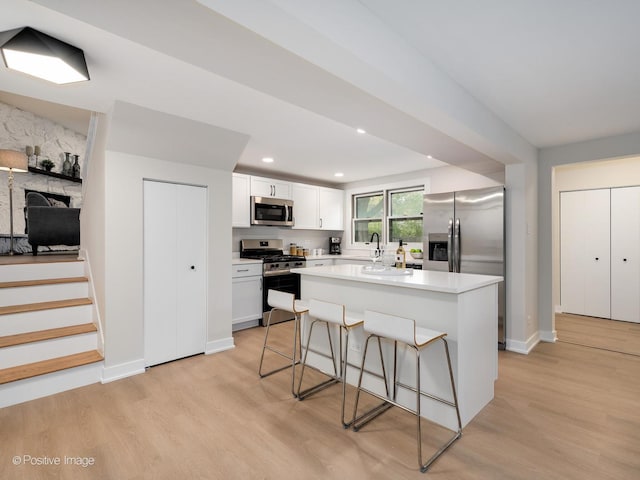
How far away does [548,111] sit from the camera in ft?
9.00

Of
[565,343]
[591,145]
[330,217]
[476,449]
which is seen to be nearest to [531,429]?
[476,449]

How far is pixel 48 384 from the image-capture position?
8.27 feet

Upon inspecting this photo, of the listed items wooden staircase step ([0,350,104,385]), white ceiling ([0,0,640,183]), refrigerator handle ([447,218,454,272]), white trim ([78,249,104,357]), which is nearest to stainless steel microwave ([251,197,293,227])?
white ceiling ([0,0,640,183])

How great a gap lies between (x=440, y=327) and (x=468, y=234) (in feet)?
6.85

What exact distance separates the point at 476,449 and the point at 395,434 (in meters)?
0.48

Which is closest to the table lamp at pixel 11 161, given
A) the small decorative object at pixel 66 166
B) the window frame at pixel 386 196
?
the small decorative object at pixel 66 166

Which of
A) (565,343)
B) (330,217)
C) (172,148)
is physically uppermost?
(172,148)

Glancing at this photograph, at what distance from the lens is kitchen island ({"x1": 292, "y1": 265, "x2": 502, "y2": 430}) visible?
207cm

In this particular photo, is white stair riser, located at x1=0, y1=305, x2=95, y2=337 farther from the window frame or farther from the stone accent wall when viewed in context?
the window frame

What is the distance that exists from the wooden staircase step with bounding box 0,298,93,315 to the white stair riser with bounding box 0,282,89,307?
5 centimetres

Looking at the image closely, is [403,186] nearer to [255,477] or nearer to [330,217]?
[330,217]

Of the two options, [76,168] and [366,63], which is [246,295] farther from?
[76,168]

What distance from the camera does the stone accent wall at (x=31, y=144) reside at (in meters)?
4.75

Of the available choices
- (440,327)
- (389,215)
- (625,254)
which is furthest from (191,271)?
(625,254)
